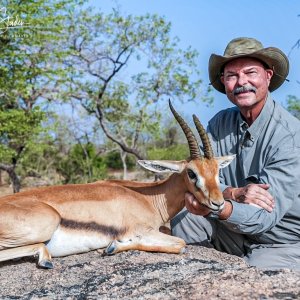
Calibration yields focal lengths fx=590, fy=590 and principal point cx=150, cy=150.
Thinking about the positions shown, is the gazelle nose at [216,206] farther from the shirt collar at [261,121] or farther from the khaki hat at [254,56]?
the khaki hat at [254,56]

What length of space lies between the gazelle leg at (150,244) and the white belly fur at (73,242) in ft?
0.70

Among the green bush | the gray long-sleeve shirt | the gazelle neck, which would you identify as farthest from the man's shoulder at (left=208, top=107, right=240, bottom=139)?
the green bush

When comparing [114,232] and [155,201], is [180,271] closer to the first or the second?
[114,232]

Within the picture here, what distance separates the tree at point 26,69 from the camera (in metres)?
15.2

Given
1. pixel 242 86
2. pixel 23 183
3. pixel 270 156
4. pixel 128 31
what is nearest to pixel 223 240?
pixel 270 156

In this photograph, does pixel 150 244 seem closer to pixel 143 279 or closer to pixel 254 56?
pixel 143 279

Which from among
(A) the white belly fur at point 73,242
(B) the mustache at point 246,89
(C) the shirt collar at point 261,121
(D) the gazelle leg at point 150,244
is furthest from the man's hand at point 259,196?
(A) the white belly fur at point 73,242

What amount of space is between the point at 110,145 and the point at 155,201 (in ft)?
64.2

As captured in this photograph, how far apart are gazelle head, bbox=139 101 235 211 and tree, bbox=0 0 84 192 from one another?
364 inches

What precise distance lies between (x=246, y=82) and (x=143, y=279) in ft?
7.97

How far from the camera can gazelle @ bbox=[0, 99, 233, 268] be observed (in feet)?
18.1

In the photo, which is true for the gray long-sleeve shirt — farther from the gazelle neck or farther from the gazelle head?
the gazelle neck

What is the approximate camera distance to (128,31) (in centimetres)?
2008

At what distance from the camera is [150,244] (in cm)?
573
